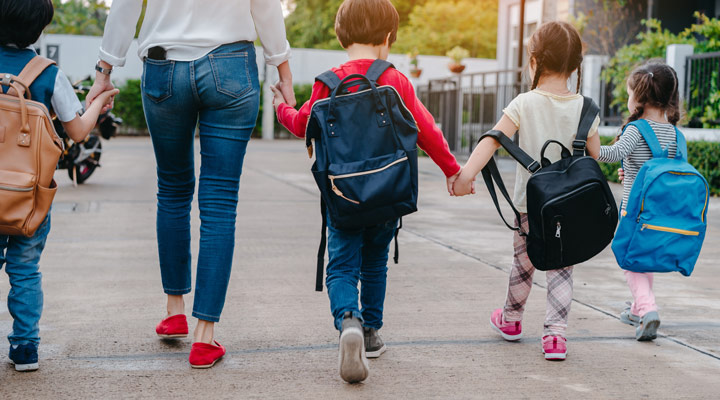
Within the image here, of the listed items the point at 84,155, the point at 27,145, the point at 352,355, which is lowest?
the point at 84,155

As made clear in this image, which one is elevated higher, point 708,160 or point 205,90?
point 205,90

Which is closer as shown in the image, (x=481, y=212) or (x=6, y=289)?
(x=6, y=289)

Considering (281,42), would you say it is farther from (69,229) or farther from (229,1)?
(69,229)

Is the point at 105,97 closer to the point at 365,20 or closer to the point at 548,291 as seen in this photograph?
the point at 365,20

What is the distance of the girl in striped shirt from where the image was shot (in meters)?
3.78

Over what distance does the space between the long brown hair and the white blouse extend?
3.66 ft

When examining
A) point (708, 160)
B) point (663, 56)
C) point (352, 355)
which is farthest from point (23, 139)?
point (663, 56)

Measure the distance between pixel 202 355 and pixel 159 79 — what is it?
3.49 ft

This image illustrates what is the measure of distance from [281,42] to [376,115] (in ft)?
2.03

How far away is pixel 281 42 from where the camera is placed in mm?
3375

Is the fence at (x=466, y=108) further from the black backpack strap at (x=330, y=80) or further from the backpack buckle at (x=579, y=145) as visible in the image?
the black backpack strap at (x=330, y=80)

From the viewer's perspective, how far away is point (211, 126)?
3.17 meters

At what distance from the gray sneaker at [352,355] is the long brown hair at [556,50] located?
144cm

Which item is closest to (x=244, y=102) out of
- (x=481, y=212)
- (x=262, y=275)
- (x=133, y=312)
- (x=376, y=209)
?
(x=376, y=209)
